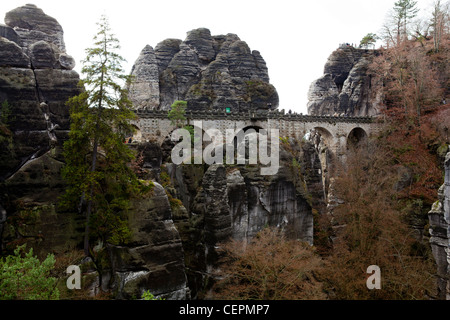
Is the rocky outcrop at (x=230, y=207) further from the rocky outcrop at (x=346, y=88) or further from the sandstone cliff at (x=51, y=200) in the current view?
the rocky outcrop at (x=346, y=88)

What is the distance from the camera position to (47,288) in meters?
8.88

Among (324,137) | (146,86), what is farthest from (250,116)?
(146,86)

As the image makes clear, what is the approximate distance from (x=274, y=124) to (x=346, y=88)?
45.7 feet

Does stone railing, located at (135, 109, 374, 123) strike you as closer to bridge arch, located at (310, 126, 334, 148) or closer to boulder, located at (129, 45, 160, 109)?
bridge arch, located at (310, 126, 334, 148)

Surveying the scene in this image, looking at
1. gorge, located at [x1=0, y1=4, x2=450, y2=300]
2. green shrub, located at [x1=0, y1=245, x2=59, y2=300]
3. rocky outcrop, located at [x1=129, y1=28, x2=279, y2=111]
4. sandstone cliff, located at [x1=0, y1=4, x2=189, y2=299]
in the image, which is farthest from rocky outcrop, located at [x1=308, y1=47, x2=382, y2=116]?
green shrub, located at [x1=0, y1=245, x2=59, y2=300]

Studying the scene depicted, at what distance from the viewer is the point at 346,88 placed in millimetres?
41812

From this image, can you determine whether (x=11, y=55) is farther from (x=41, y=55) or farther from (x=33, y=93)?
(x=33, y=93)

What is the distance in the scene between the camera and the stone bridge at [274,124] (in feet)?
102

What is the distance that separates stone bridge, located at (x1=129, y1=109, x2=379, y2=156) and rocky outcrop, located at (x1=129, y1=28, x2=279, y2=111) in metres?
3.13

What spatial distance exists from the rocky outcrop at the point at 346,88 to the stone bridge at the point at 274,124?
10.4 ft

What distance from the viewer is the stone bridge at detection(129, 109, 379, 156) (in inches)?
1228

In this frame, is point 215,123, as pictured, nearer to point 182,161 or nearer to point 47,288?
point 182,161

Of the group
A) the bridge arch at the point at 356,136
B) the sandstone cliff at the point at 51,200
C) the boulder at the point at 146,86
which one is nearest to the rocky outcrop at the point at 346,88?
the bridge arch at the point at 356,136

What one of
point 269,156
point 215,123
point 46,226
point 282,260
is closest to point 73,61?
point 46,226
